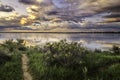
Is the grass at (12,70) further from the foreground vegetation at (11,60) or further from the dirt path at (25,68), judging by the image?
the dirt path at (25,68)

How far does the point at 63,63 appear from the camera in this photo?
224 inches

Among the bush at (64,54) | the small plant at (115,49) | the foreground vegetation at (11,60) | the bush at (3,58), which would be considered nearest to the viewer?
the foreground vegetation at (11,60)

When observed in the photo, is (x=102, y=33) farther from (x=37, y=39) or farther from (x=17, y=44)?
(x=17, y=44)

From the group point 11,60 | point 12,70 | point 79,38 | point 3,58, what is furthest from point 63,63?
point 3,58

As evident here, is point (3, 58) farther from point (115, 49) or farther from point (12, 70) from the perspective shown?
point (115, 49)

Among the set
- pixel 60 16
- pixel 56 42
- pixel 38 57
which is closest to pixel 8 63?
pixel 38 57

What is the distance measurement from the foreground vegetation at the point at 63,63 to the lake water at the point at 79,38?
0.13 metres

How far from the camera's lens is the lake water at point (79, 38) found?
21.7 feet

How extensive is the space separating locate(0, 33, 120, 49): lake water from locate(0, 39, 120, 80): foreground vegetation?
130 millimetres

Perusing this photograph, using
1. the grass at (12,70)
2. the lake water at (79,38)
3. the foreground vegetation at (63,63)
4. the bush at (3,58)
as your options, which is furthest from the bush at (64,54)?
the bush at (3,58)

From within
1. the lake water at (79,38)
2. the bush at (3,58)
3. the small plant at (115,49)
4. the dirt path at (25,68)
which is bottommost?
the dirt path at (25,68)

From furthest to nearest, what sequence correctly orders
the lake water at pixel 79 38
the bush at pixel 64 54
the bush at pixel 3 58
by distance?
the lake water at pixel 79 38
the bush at pixel 3 58
the bush at pixel 64 54

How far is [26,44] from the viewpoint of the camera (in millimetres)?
6949

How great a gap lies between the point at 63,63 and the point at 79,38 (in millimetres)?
1230
